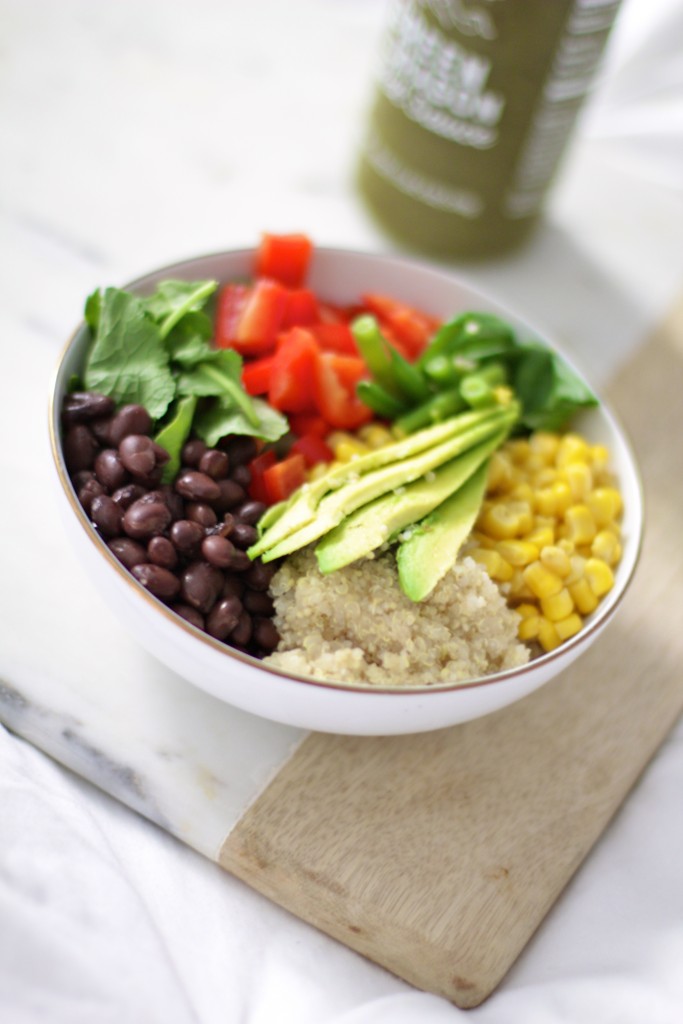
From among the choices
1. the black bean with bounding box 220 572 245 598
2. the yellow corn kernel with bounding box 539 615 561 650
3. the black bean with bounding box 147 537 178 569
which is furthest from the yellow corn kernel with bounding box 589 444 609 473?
the black bean with bounding box 147 537 178 569

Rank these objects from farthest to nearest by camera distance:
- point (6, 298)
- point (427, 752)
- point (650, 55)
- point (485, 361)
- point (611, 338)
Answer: point (650, 55), point (611, 338), point (6, 298), point (485, 361), point (427, 752)

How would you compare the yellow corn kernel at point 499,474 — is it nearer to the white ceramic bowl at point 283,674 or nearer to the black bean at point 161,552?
the white ceramic bowl at point 283,674

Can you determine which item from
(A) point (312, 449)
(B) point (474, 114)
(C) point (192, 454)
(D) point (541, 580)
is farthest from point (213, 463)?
(B) point (474, 114)

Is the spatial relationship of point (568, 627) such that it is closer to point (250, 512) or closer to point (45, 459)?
point (250, 512)

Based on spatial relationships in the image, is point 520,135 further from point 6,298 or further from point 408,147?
point 6,298

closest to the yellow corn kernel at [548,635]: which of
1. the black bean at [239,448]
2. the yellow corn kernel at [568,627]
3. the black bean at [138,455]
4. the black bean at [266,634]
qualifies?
the yellow corn kernel at [568,627]

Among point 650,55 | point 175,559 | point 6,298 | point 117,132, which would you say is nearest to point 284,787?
point 175,559

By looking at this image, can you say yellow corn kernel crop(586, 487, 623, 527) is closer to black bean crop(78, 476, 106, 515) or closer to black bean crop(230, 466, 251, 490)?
black bean crop(230, 466, 251, 490)
